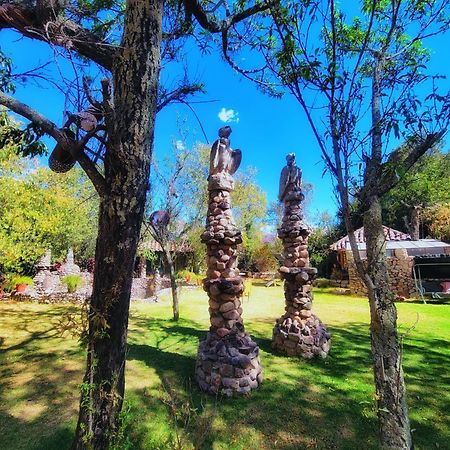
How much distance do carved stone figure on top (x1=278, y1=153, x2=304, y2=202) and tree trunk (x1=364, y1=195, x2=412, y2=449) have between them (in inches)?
175

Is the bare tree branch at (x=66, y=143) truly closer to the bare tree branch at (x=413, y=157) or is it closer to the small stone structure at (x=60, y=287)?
the bare tree branch at (x=413, y=157)

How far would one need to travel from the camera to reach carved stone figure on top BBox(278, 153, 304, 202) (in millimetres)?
7402

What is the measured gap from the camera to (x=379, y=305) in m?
2.84

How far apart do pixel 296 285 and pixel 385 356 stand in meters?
4.29

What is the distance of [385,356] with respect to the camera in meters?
2.80

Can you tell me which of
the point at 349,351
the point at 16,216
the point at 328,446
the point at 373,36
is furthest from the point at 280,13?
the point at 16,216

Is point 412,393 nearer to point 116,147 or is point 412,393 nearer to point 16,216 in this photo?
point 116,147

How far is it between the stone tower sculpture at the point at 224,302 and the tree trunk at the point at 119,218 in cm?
292

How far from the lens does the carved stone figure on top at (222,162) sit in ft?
20.1

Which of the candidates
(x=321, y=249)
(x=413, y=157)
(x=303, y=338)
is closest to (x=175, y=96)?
(x=413, y=157)

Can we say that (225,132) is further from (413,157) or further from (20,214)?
(20,214)

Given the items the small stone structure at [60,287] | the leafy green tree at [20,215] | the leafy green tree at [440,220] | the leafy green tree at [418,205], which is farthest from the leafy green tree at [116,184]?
the leafy green tree at [440,220]

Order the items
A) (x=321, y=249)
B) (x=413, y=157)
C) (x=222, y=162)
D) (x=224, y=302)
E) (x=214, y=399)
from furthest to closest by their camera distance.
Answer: (x=321, y=249) → (x=222, y=162) → (x=224, y=302) → (x=214, y=399) → (x=413, y=157)

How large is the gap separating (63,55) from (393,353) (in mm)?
4131
